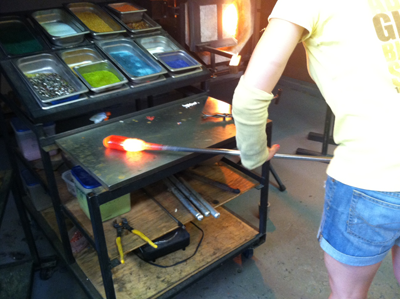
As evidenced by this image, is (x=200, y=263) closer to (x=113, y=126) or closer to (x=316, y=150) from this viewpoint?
(x=113, y=126)

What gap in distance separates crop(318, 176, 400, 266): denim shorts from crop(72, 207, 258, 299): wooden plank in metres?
0.83

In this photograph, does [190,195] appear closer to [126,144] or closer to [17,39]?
[126,144]

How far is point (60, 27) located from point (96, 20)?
0.18 meters

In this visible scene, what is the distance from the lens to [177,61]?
1.81 meters

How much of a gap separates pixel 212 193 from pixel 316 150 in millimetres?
1605

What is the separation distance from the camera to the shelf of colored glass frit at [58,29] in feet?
5.69

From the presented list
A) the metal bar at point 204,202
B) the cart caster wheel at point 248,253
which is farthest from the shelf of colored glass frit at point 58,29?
the cart caster wheel at point 248,253

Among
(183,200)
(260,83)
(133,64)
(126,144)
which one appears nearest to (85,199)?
(126,144)

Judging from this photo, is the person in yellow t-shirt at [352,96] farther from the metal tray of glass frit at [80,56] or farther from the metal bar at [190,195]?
the metal tray of glass frit at [80,56]

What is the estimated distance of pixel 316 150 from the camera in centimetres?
301

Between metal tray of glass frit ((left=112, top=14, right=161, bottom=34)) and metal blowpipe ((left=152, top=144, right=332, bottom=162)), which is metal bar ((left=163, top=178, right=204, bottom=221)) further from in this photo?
metal tray of glass frit ((left=112, top=14, right=161, bottom=34))

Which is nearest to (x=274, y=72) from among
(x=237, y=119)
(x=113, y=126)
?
(x=237, y=119)

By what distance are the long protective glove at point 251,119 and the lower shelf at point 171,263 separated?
0.82 metres

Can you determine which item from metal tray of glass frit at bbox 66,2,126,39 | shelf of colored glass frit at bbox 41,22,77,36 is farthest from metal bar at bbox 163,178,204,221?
shelf of colored glass frit at bbox 41,22,77,36
